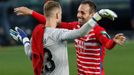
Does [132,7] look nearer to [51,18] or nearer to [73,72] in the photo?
[73,72]

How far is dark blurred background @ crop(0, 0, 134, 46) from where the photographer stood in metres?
25.8

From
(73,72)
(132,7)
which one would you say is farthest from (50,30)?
(132,7)

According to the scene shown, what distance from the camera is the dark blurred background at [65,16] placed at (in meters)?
25.8

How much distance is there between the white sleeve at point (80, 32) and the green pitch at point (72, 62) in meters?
8.18

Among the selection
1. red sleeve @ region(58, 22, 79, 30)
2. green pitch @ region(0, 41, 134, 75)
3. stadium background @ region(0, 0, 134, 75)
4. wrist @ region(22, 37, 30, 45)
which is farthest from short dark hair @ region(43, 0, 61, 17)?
stadium background @ region(0, 0, 134, 75)

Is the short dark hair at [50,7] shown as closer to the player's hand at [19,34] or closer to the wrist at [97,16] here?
the wrist at [97,16]

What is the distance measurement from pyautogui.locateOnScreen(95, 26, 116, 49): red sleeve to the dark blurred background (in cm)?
1610

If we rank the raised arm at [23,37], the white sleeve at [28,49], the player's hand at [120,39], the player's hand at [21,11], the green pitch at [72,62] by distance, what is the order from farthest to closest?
1. the green pitch at [72,62]
2. the player's hand at [21,11]
3. the raised arm at [23,37]
4. the white sleeve at [28,49]
5. the player's hand at [120,39]

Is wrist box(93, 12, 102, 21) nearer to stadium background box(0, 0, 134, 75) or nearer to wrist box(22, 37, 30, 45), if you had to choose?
wrist box(22, 37, 30, 45)

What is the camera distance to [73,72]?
661 inches

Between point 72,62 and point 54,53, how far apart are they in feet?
34.8

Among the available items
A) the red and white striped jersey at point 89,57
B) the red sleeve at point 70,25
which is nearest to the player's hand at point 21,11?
the red sleeve at point 70,25

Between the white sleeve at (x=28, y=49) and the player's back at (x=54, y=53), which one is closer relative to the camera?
the player's back at (x=54, y=53)

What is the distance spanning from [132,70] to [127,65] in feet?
4.67
